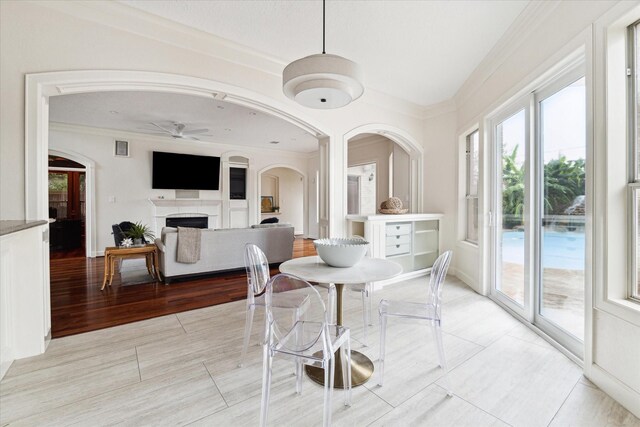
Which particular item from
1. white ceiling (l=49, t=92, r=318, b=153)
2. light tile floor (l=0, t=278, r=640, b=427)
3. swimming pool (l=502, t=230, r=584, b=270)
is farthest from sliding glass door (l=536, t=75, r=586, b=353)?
white ceiling (l=49, t=92, r=318, b=153)

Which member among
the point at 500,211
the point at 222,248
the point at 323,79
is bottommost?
the point at 222,248

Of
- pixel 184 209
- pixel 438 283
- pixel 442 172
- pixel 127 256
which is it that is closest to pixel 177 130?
pixel 184 209

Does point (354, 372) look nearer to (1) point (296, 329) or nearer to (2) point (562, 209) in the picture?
(1) point (296, 329)

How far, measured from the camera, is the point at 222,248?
4.57 m

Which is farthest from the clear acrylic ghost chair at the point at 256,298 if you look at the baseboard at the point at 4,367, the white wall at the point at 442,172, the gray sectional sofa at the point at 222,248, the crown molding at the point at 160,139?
the crown molding at the point at 160,139

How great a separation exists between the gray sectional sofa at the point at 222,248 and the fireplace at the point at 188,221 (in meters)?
2.90

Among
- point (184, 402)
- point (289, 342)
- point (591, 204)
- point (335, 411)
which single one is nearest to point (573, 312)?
point (591, 204)

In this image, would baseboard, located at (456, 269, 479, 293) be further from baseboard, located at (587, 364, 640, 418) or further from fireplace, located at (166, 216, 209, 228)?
fireplace, located at (166, 216, 209, 228)

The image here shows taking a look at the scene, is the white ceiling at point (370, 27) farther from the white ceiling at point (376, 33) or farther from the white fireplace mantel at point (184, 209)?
the white fireplace mantel at point (184, 209)

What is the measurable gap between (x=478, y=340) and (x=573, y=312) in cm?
76

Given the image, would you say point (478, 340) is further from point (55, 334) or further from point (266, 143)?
point (266, 143)

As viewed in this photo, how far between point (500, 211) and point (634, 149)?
1.75 m

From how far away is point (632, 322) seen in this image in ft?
5.13

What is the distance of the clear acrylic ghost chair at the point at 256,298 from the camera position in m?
2.05
